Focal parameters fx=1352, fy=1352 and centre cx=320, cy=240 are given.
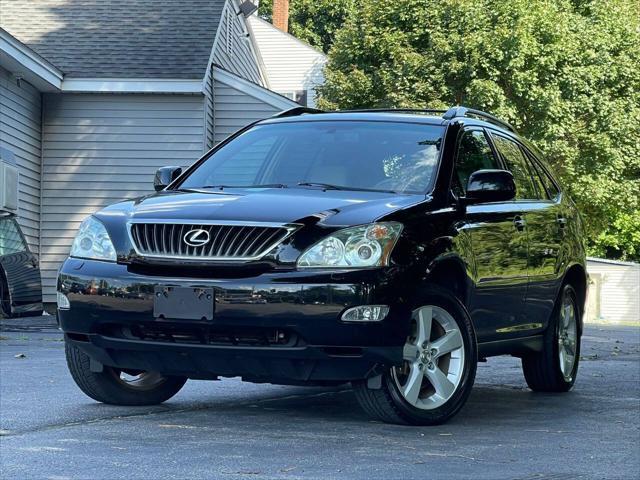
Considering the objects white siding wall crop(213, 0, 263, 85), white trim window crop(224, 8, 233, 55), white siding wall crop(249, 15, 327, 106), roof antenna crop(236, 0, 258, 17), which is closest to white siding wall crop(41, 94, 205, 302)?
white siding wall crop(213, 0, 263, 85)

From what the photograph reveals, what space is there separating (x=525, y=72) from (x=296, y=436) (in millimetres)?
32539

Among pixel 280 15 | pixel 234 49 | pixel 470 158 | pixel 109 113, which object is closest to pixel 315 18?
pixel 280 15

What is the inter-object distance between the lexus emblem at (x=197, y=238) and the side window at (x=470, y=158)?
5.51 feet

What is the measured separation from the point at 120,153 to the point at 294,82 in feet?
80.8

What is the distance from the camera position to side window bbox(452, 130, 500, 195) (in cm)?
783

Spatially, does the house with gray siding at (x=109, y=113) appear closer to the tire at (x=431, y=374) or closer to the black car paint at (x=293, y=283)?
the black car paint at (x=293, y=283)

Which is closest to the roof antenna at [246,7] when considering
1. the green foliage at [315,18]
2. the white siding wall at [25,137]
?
the white siding wall at [25,137]

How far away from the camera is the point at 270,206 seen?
271 inches

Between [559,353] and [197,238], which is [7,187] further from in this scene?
[197,238]

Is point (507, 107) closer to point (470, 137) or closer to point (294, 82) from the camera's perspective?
point (294, 82)

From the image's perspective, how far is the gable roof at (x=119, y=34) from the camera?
22869 millimetres

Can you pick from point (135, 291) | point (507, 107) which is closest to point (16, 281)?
point (135, 291)

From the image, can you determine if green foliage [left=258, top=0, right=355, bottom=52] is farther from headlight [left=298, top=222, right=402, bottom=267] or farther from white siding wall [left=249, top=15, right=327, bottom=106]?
headlight [left=298, top=222, right=402, bottom=267]

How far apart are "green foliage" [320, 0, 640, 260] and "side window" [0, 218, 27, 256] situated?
2418 centimetres
